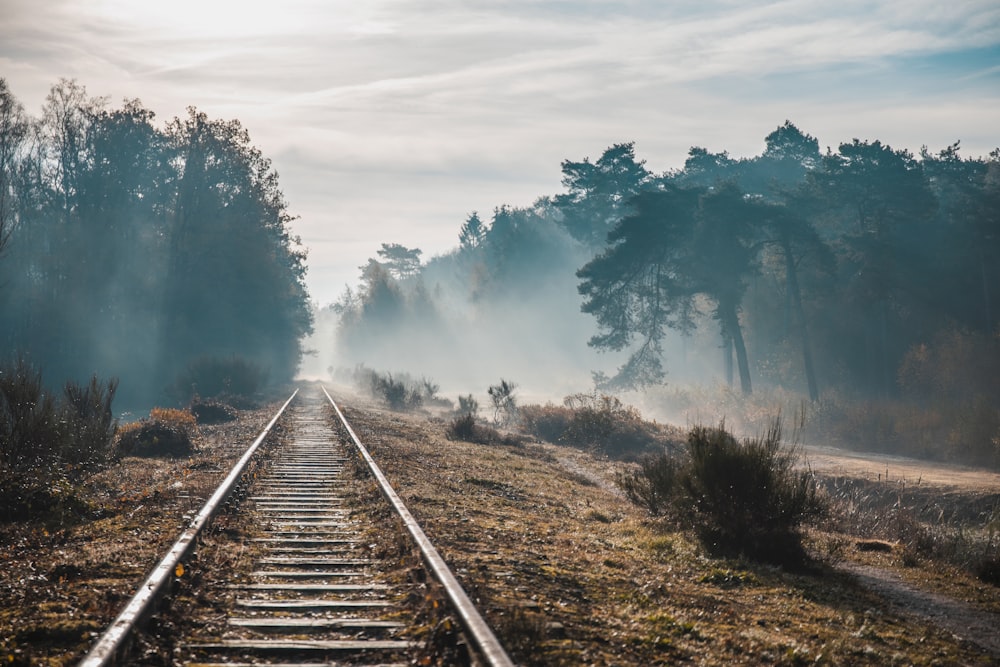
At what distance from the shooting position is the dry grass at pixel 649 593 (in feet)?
17.7

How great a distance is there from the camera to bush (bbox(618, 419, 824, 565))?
877cm

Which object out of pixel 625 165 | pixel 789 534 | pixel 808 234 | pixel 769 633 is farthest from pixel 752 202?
pixel 769 633

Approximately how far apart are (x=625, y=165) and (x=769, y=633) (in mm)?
64150

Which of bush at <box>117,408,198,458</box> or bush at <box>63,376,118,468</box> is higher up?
bush at <box>63,376,118,468</box>

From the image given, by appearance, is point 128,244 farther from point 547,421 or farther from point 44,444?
point 44,444

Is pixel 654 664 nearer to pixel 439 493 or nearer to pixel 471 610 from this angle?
pixel 471 610

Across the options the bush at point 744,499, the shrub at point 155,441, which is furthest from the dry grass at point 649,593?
the shrub at point 155,441

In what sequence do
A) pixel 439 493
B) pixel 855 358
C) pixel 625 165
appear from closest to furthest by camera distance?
pixel 439 493 < pixel 855 358 < pixel 625 165

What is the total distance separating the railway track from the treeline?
140 ft

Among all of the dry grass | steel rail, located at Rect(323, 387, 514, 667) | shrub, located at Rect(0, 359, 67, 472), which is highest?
shrub, located at Rect(0, 359, 67, 472)

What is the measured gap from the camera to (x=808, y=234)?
41844 mm

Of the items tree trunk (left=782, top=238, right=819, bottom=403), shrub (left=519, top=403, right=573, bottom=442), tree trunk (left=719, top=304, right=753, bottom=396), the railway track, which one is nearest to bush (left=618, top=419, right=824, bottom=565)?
the railway track

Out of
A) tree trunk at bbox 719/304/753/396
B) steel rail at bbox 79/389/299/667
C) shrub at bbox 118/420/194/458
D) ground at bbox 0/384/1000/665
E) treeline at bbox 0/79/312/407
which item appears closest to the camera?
steel rail at bbox 79/389/299/667

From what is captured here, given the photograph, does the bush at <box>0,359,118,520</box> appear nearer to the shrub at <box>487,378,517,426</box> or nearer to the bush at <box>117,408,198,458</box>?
the bush at <box>117,408,198,458</box>
